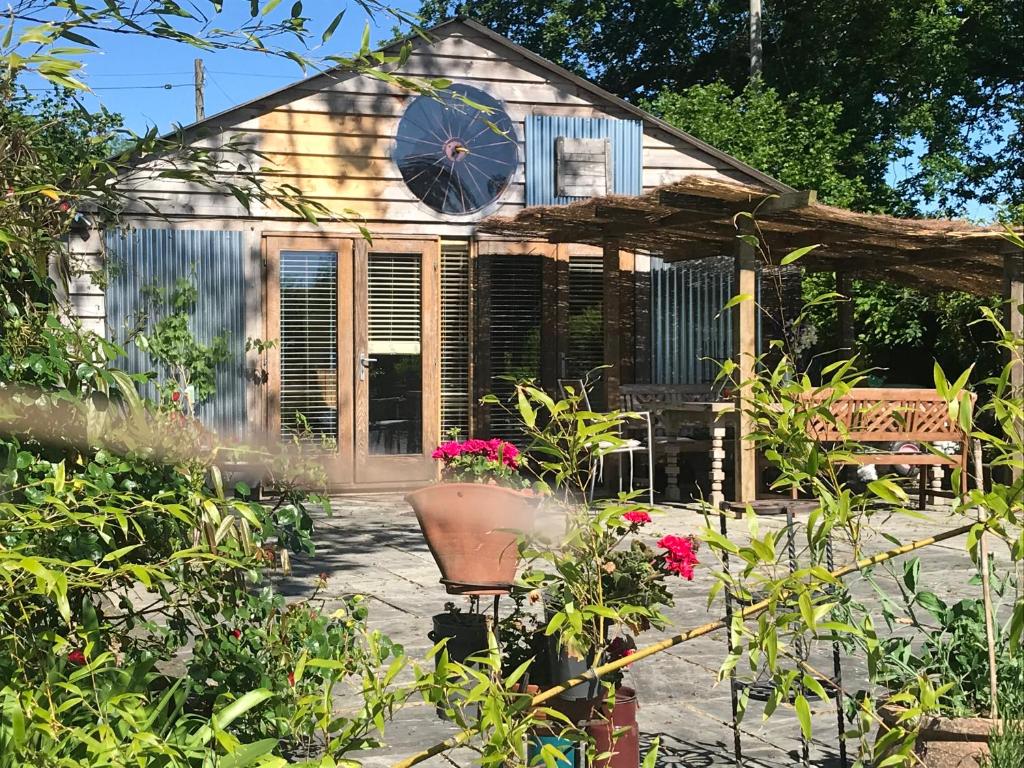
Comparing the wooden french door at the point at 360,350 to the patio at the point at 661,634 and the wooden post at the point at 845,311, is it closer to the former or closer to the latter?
the patio at the point at 661,634

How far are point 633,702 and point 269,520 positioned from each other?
118cm

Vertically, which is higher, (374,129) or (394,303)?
(374,129)

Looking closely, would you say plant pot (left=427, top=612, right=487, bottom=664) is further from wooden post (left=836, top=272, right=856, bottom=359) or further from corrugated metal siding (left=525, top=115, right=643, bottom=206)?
wooden post (left=836, top=272, right=856, bottom=359)

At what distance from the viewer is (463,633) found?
4.39 metres

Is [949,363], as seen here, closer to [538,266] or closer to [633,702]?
[538,266]

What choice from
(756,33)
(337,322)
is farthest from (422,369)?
(756,33)

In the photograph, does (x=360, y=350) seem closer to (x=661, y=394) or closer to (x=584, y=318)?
(x=584, y=318)

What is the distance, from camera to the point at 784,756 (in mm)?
3945

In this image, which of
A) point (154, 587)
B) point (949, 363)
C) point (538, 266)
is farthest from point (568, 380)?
point (154, 587)

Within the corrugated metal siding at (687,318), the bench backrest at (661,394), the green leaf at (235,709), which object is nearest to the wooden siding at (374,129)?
the corrugated metal siding at (687,318)

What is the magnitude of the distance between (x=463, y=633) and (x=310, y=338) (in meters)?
7.36

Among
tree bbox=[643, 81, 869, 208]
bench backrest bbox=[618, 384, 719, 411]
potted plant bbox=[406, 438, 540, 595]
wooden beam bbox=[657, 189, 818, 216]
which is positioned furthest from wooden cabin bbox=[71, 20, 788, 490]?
tree bbox=[643, 81, 869, 208]

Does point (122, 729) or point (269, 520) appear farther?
point (269, 520)

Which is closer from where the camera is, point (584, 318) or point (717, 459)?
point (717, 459)
